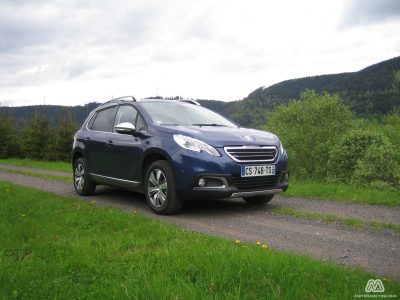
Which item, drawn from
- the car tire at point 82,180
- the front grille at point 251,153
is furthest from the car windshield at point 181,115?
the car tire at point 82,180

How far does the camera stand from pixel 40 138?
33.9 m

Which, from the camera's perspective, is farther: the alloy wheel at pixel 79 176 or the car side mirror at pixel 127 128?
the alloy wheel at pixel 79 176

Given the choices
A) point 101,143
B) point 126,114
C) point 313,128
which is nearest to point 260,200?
point 126,114

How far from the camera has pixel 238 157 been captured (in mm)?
6227

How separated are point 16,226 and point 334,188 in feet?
20.7

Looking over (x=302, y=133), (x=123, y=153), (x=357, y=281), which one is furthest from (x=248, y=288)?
(x=302, y=133)

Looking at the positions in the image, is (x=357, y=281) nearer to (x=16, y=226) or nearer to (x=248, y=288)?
(x=248, y=288)

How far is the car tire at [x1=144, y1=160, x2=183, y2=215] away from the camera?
6.34m

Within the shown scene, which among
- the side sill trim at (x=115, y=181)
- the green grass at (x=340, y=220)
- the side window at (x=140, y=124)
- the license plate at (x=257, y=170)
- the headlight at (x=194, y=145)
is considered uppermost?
the side window at (x=140, y=124)

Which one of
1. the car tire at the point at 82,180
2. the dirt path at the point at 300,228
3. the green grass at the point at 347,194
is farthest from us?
the car tire at the point at 82,180

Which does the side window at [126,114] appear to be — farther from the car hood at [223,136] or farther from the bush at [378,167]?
the bush at [378,167]

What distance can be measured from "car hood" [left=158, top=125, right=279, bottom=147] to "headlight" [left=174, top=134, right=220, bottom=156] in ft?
0.21

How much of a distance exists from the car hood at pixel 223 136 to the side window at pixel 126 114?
98 cm

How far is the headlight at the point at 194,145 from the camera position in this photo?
6.13 metres
